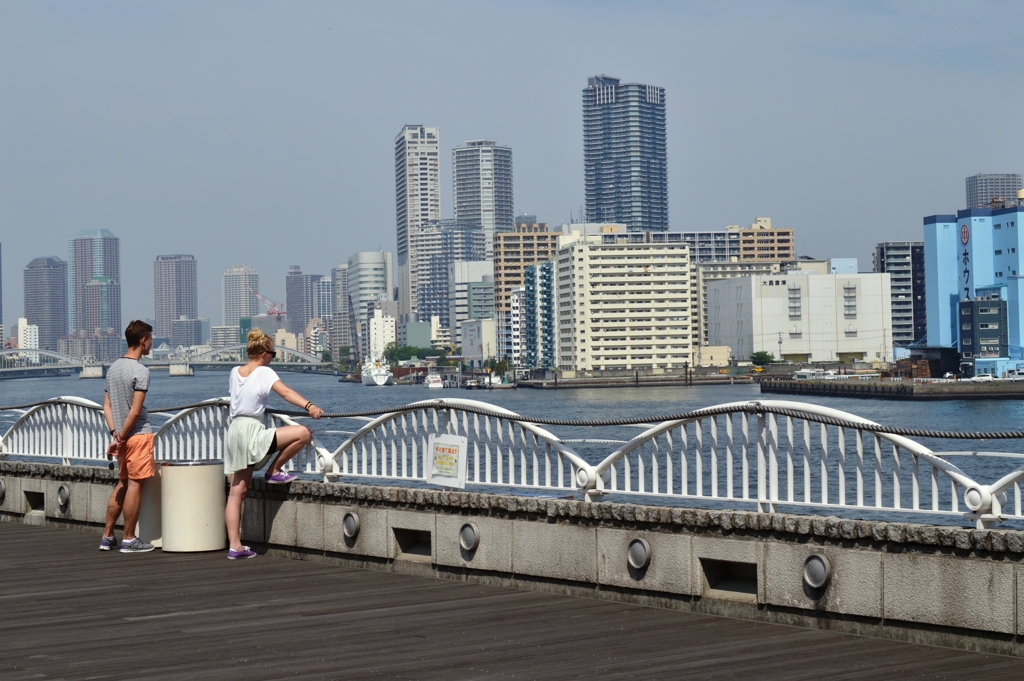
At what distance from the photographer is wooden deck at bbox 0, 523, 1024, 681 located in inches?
257

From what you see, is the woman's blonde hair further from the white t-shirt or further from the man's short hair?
the man's short hair

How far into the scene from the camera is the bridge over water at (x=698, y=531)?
22.6 feet

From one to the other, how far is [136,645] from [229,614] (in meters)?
1.02

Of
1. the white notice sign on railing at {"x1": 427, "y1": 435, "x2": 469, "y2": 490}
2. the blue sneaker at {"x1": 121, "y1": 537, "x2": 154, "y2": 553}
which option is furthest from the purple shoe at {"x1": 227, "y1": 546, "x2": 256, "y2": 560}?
the white notice sign on railing at {"x1": 427, "y1": 435, "x2": 469, "y2": 490}

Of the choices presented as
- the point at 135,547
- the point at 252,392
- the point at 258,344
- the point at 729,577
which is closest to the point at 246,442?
the point at 252,392

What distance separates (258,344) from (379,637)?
13.0 feet

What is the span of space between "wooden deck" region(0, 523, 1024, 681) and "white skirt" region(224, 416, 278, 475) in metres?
1.02

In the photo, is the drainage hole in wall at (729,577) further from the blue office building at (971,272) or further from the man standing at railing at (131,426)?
the blue office building at (971,272)

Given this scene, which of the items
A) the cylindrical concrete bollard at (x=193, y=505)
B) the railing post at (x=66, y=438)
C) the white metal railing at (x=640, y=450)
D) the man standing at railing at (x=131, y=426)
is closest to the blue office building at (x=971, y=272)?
the railing post at (x=66, y=438)

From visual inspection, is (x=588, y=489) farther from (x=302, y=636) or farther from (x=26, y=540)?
(x=26, y=540)

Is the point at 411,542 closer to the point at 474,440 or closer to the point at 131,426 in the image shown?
the point at 474,440

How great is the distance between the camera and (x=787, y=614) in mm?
7605

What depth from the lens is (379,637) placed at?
7.49m

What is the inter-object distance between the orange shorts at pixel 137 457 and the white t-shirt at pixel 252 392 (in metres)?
0.88
